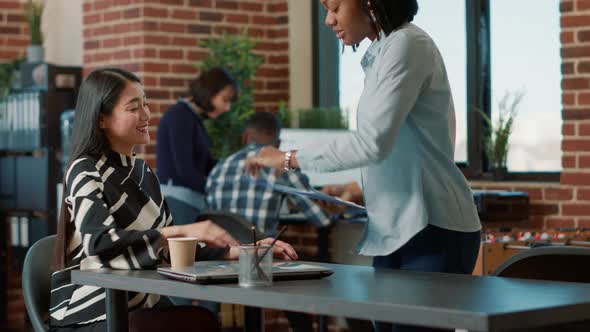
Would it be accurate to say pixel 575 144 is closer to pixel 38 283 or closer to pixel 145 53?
pixel 145 53

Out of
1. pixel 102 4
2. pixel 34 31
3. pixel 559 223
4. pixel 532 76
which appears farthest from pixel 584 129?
pixel 34 31

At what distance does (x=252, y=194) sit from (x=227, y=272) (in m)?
2.76

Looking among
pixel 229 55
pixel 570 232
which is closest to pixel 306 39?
pixel 229 55

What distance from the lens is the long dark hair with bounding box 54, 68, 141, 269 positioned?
2.48m

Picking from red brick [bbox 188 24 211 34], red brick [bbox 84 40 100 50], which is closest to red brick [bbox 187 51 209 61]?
red brick [bbox 188 24 211 34]

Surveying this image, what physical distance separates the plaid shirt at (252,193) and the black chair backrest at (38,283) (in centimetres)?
217

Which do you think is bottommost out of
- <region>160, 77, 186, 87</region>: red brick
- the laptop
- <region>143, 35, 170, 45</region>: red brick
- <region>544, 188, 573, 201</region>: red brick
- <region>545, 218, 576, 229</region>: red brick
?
<region>545, 218, 576, 229</region>: red brick

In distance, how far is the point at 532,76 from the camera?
4941 mm

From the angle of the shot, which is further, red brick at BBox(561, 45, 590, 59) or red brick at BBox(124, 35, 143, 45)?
red brick at BBox(124, 35, 143, 45)

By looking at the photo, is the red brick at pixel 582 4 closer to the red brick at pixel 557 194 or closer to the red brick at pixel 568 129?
the red brick at pixel 568 129

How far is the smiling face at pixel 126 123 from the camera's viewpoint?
260 cm

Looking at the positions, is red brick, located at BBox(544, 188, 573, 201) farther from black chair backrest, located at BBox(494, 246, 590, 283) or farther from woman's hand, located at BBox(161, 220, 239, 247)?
woman's hand, located at BBox(161, 220, 239, 247)

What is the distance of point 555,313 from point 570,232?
7.24ft

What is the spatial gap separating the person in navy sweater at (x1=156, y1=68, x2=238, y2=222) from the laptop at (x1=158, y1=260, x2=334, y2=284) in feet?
9.04
